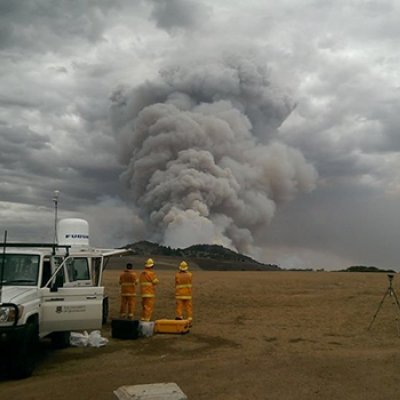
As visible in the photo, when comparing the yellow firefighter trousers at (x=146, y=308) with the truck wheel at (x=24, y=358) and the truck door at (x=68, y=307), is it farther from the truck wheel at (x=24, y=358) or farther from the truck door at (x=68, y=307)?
the truck wheel at (x=24, y=358)

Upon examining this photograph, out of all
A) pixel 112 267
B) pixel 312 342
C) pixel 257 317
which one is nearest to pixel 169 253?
pixel 112 267

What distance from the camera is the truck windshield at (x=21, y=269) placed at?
30.4 ft

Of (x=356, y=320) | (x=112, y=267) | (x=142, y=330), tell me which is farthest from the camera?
(x=112, y=267)

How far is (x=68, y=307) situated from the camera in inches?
366

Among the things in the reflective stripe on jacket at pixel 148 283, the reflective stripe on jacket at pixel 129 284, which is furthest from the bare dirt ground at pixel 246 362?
the reflective stripe on jacket at pixel 148 283

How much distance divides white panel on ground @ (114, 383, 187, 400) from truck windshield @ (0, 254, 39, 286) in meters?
3.73

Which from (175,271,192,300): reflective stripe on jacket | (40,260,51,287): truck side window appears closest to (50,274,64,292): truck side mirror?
(40,260,51,287): truck side window

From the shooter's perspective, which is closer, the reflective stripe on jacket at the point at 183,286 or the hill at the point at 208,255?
the reflective stripe on jacket at the point at 183,286

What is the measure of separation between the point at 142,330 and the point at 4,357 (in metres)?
3.91

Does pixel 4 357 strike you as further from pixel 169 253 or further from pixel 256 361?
pixel 169 253

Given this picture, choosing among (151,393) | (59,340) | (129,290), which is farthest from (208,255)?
(151,393)

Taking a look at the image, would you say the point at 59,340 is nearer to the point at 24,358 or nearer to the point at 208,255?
the point at 24,358

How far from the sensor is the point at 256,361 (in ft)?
29.8

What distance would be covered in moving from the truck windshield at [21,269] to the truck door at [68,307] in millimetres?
324
